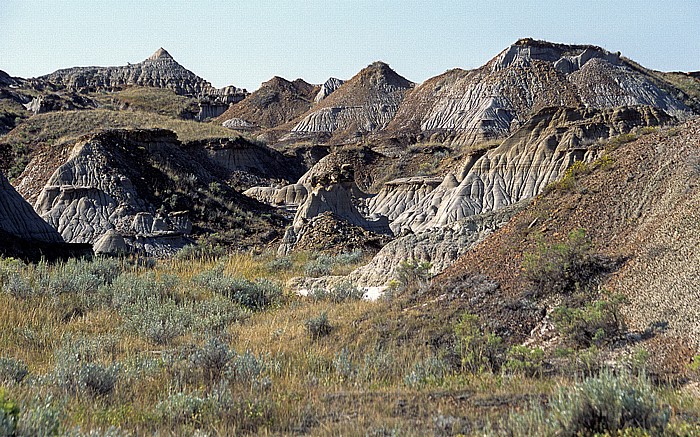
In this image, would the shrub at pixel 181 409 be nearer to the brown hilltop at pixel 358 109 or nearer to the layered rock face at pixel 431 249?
the layered rock face at pixel 431 249

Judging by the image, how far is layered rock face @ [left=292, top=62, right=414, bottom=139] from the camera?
333ft

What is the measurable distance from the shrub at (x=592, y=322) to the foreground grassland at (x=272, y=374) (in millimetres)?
584

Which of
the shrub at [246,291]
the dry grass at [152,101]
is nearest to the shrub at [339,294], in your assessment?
the shrub at [246,291]

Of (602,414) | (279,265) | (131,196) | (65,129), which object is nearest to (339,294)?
(279,265)

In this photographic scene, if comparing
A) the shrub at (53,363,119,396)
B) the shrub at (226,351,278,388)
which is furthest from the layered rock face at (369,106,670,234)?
the shrub at (53,363,119,396)

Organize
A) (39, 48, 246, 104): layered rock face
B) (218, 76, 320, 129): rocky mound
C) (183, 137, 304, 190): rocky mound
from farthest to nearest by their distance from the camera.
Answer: (39, 48, 246, 104): layered rock face → (218, 76, 320, 129): rocky mound → (183, 137, 304, 190): rocky mound

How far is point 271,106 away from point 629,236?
12284 cm

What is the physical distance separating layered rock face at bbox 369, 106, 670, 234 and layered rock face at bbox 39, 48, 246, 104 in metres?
109

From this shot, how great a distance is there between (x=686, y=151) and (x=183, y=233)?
79.4 ft

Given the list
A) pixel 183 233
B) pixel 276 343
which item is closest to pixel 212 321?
pixel 276 343

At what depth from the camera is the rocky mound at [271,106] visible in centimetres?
12331

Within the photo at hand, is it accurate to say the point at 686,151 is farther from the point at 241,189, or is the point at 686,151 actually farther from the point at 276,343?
the point at 241,189

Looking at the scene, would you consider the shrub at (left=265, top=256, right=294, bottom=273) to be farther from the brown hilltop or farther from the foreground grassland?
the brown hilltop

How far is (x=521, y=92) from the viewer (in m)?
86.5
